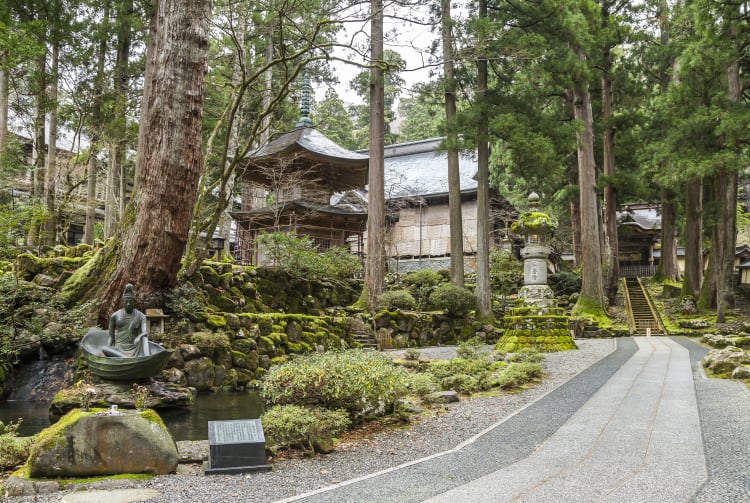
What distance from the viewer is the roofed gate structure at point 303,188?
70.6 feet

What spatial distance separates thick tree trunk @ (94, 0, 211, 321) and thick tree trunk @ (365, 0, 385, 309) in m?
7.72

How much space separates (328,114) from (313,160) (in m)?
3.28

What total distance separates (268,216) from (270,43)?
8.02m

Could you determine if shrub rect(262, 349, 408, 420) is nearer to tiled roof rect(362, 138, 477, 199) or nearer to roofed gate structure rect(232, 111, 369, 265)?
roofed gate structure rect(232, 111, 369, 265)

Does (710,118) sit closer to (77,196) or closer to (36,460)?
(36,460)

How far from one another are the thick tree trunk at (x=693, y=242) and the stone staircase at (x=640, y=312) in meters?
1.78

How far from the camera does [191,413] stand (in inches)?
328

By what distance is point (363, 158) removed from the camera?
72.7 ft

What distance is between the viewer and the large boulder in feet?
14.5

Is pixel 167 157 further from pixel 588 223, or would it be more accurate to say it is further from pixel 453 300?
pixel 588 223

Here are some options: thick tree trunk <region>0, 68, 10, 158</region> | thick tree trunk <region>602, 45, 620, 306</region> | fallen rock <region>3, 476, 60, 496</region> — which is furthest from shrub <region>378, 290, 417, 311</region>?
fallen rock <region>3, 476, 60, 496</region>

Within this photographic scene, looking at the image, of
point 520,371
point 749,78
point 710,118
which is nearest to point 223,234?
point 520,371

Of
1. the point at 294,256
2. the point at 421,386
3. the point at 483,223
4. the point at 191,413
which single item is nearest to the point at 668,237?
the point at 483,223

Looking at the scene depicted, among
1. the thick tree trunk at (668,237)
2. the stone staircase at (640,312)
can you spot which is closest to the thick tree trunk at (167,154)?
the stone staircase at (640,312)
